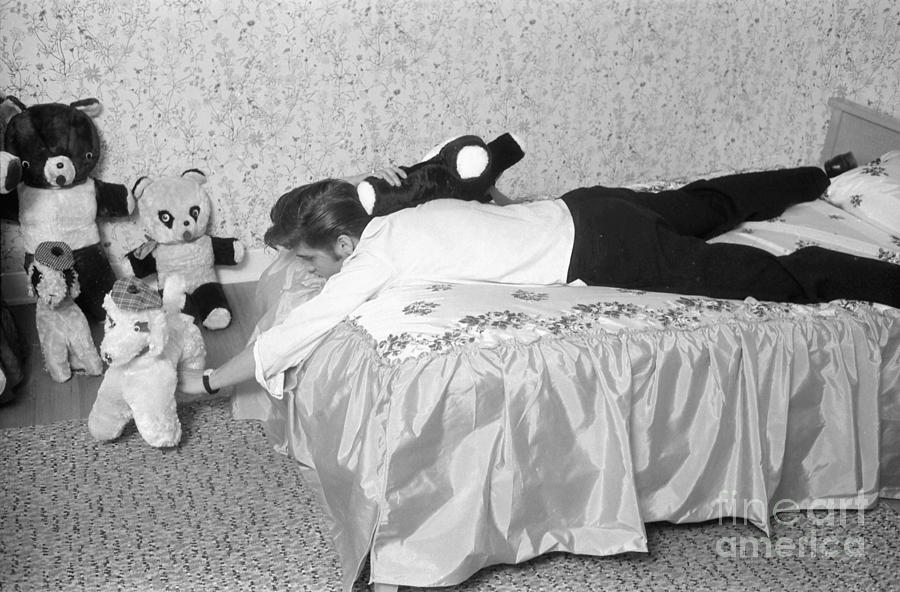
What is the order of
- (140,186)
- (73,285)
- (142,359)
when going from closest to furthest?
(142,359)
(73,285)
(140,186)

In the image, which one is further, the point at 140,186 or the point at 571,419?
the point at 140,186

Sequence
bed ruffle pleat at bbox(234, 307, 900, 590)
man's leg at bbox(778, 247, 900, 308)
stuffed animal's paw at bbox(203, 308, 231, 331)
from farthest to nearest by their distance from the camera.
A: stuffed animal's paw at bbox(203, 308, 231, 331)
man's leg at bbox(778, 247, 900, 308)
bed ruffle pleat at bbox(234, 307, 900, 590)

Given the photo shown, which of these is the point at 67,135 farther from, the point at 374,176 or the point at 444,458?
the point at 444,458

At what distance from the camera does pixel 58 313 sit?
2561mm

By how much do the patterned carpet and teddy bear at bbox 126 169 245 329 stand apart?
2.37ft

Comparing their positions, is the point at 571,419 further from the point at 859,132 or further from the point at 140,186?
the point at 859,132

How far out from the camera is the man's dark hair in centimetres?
227

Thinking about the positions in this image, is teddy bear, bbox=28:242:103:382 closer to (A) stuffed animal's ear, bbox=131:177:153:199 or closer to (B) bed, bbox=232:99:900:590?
(A) stuffed animal's ear, bbox=131:177:153:199

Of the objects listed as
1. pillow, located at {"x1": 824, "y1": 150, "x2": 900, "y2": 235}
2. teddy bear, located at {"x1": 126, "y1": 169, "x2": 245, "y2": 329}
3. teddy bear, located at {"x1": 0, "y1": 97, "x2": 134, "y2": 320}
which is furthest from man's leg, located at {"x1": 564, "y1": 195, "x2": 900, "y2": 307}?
teddy bear, located at {"x1": 0, "y1": 97, "x2": 134, "y2": 320}

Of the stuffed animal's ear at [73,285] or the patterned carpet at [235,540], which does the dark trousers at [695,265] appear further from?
the stuffed animal's ear at [73,285]

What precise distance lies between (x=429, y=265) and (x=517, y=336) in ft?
1.08

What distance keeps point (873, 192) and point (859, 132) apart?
2.91 ft

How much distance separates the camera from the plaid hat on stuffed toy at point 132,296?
6.94 ft

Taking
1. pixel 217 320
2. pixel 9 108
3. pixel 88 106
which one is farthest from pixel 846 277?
pixel 9 108
